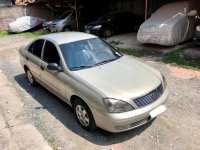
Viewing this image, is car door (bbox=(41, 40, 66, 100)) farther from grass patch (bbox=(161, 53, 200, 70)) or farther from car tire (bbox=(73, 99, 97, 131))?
grass patch (bbox=(161, 53, 200, 70))

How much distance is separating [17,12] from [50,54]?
19902 mm

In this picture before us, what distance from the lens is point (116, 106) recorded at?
4172 mm

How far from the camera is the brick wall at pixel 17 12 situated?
926 inches

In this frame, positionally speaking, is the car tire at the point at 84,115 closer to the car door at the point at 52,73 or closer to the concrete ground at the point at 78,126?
the concrete ground at the point at 78,126


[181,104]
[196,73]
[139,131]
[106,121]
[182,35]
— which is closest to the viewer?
[106,121]

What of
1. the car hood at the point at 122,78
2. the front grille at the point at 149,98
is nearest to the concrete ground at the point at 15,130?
the car hood at the point at 122,78

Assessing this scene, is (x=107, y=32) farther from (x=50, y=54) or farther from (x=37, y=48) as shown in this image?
(x=50, y=54)

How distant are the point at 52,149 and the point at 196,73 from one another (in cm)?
477

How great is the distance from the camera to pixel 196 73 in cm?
738

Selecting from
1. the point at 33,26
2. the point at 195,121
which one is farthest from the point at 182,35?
the point at 33,26

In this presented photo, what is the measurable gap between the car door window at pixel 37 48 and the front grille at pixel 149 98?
308 centimetres

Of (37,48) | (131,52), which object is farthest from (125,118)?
(131,52)

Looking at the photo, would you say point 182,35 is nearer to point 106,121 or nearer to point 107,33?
point 107,33

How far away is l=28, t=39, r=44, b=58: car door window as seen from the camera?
6.40 meters
